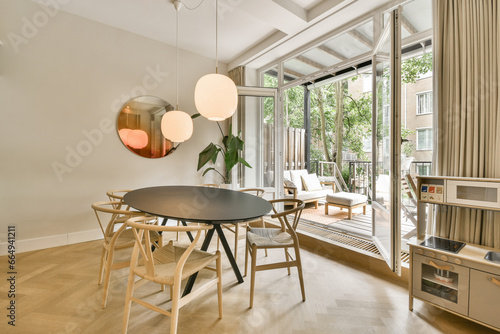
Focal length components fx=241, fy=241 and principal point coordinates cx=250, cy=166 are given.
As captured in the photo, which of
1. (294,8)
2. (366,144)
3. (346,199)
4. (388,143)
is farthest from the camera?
(366,144)

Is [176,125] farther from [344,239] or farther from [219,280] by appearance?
[344,239]

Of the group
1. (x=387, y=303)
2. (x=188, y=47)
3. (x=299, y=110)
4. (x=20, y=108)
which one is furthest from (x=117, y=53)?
(x=299, y=110)

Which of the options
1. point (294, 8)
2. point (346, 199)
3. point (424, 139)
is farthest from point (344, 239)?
point (424, 139)

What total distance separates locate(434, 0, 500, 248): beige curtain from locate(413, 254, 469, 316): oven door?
1.36 ft

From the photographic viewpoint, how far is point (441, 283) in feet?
5.80

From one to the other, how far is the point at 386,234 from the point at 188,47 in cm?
397

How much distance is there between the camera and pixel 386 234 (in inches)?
93.6

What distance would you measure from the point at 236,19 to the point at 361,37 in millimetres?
1648

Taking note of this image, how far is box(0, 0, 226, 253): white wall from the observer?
111 inches

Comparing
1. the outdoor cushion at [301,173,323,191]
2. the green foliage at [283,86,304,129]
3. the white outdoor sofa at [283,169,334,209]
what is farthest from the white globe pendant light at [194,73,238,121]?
the green foliage at [283,86,304,129]

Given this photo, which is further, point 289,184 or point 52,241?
point 289,184

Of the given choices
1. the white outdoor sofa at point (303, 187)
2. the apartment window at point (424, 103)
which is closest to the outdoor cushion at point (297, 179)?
the white outdoor sofa at point (303, 187)

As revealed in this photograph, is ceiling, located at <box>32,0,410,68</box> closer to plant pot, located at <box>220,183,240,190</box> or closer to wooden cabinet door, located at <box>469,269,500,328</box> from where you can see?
plant pot, located at <box>220,183,240,190</box>

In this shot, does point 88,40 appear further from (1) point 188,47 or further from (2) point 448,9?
(2) point 448,9
